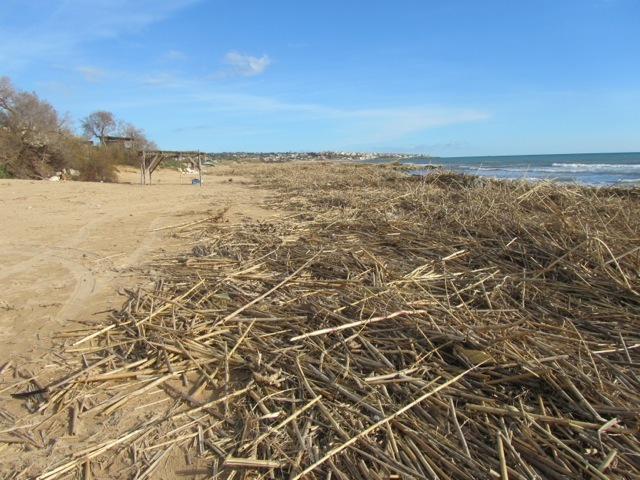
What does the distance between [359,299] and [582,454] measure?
1729mm

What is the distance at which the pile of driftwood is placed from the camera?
1.78m

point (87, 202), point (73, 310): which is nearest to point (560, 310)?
point (73, 310)

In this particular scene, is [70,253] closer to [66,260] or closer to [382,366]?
[66,260]

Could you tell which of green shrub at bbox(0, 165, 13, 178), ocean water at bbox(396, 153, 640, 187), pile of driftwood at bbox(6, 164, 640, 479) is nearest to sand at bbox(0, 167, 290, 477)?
pile of driftwood at bbox(6, 164, 640, 479)

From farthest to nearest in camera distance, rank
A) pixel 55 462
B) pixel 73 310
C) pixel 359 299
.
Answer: pixel 73 310 < pixel 359 299 < pixel 55 462

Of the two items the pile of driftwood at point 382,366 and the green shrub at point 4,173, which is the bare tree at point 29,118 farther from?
the pile of driftwood at point 382,366

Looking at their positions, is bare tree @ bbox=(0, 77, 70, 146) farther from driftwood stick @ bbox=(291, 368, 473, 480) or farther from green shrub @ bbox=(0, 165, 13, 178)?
driftwood stick @ bbox=(291, 368, 473, 480)

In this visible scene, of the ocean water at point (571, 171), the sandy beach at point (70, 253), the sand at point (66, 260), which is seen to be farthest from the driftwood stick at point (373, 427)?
the ocean water at point (571, 171)

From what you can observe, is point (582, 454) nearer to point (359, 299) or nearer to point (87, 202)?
point (359, 299)

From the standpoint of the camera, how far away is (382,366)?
234 centimetres

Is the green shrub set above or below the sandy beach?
above

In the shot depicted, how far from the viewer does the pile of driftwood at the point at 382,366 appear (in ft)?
5.83

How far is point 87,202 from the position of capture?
10.5m

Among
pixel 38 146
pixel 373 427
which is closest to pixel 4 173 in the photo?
pixel 38 146
